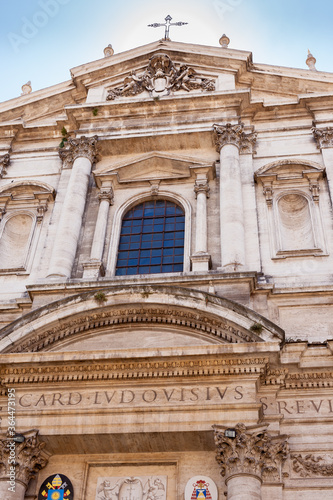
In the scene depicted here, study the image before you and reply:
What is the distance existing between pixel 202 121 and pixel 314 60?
5.09 metres

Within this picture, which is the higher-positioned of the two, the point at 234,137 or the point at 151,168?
the point at 234,137

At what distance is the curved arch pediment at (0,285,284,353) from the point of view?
12.2 meters

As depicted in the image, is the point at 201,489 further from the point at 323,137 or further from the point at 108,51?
the point at 108,51

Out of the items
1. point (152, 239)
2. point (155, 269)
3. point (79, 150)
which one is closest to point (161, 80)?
point (79, 150)

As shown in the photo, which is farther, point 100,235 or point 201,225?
point 100,235

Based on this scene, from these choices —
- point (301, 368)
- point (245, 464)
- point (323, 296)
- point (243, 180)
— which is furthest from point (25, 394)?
point (243, 180)

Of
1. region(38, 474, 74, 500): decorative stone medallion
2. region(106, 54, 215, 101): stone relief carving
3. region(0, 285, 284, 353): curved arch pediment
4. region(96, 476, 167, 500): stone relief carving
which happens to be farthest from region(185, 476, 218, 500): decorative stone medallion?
region(106, 54, 215, 101): stone relief carving

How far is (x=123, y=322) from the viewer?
12.7m

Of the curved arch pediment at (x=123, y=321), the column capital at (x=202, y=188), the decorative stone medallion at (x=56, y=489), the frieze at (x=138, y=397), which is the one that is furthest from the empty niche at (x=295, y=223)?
the decorative stone medallion at (x=56, y=489)

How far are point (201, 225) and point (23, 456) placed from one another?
264 inches

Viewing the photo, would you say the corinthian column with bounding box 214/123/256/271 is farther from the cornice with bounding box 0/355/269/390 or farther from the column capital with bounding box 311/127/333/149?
the cornice with bounding box 0/355/269/390

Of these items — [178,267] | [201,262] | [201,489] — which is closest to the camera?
[201,489]

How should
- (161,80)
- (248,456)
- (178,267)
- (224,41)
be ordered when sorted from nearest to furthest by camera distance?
(248,456), (178,267), (161,80), (224,41)

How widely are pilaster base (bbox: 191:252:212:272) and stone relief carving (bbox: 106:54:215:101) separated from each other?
632cm
